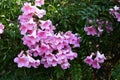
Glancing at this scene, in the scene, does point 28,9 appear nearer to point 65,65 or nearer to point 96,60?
point 65,65

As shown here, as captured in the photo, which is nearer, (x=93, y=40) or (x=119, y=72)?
(x=119, y=72)

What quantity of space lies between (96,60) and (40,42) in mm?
547

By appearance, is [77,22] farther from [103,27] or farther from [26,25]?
[26,25]

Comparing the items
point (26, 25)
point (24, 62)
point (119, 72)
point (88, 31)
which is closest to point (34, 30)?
point (26, 25)

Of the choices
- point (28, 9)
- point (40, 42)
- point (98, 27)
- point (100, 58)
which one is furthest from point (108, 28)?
point (28, 9)

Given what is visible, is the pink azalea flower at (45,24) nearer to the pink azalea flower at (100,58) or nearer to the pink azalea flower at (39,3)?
the pink azalea flower at (39,3)

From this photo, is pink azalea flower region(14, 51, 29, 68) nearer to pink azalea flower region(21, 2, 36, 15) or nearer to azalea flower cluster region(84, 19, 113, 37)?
pink azalea flower region(21, 2, 36, 15)

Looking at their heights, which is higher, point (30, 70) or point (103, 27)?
point (103, 27)

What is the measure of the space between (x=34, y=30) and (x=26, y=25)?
0.08 metres

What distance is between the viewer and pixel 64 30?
3648mm

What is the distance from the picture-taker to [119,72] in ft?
11.0

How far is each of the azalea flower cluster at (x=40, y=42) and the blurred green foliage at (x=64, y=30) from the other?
5.0 inches

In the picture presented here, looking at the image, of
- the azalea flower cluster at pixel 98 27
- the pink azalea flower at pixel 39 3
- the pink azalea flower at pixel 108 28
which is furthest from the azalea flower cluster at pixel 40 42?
the pink azalea flower at pixel 108 28

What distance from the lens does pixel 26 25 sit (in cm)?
334
